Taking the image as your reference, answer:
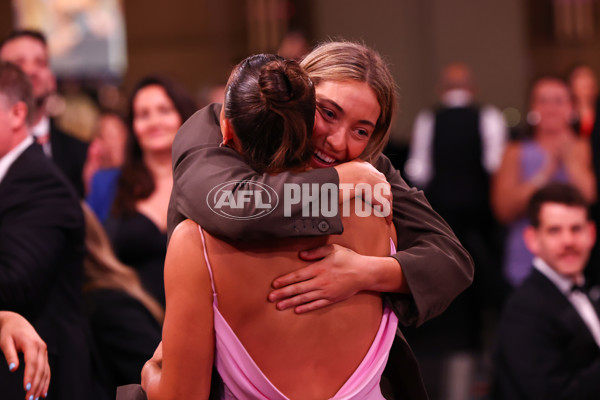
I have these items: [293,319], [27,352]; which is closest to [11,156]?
[27,352]

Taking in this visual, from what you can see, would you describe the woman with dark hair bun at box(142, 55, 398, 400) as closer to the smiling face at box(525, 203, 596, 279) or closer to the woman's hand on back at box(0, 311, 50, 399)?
the woman's hand on back at box(0, 311, 50, 399)

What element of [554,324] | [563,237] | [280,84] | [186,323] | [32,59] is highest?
[280,84]

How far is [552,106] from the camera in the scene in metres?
4.61

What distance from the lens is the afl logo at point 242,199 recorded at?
58.3 inches

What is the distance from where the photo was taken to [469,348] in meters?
5.07

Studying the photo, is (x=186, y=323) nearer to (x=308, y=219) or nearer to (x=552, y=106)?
(x=308, y=219)

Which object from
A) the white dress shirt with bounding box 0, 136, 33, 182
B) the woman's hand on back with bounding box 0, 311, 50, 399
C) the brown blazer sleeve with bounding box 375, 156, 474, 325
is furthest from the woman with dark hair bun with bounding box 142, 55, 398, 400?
the white dress shirt with bounding box 0, 136, 33, 182

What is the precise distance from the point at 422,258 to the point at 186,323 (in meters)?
0.51

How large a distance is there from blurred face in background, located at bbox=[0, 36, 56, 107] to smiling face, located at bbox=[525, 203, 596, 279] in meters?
2.25

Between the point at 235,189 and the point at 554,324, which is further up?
the point at 235,189

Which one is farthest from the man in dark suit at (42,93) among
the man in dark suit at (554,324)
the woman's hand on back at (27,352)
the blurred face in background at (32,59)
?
the man in dark suit at (554,324)

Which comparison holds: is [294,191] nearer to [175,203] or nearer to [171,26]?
[175,203]

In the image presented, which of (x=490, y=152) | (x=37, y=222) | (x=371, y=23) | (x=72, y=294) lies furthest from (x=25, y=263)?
(x=371, y=23)

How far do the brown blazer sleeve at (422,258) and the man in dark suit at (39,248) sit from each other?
38.7 inches
